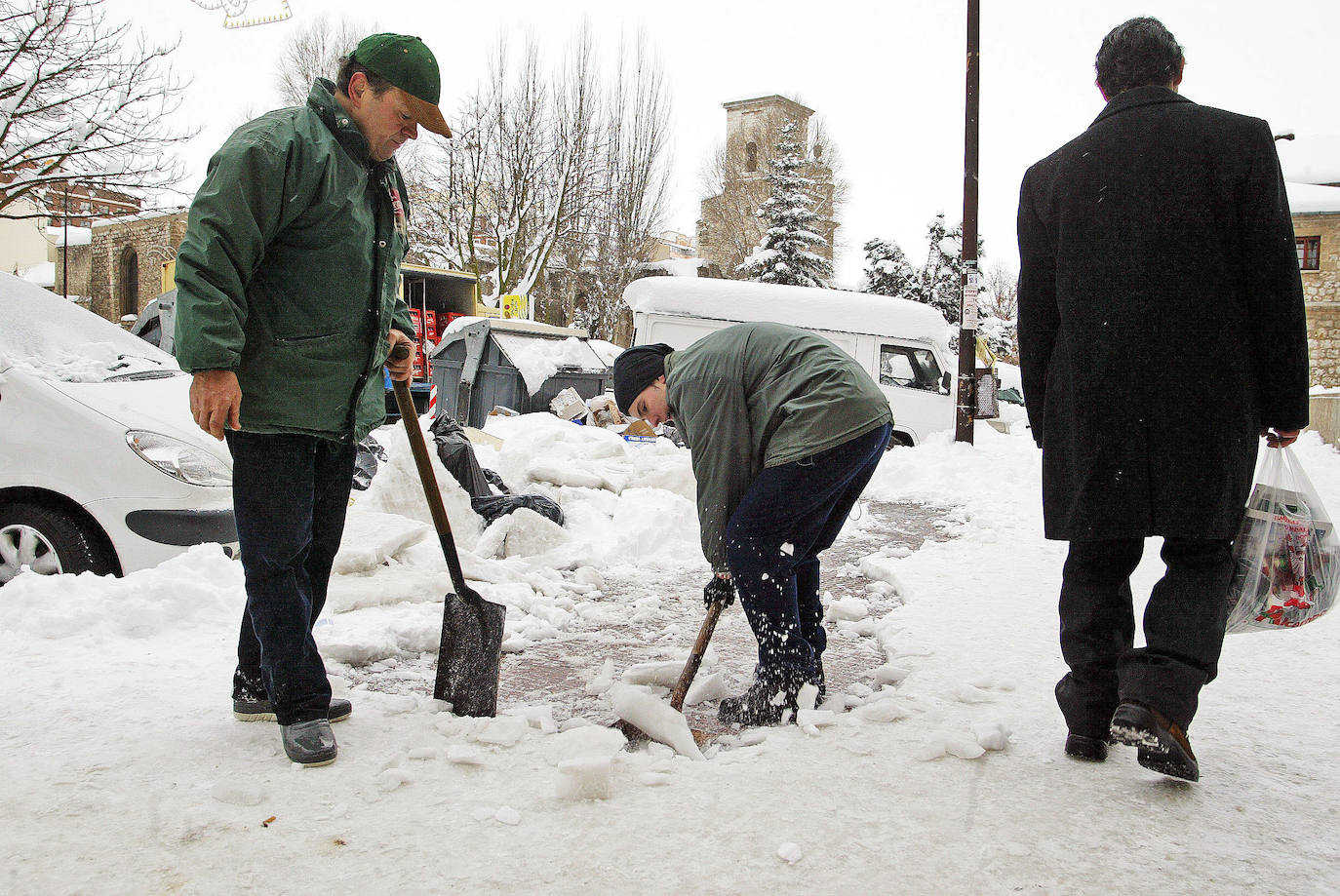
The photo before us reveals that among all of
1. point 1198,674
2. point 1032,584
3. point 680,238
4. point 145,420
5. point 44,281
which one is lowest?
point 1032,584

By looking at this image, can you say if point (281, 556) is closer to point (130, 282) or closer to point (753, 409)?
point (753, 409)

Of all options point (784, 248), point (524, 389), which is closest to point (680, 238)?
point (784, 248)

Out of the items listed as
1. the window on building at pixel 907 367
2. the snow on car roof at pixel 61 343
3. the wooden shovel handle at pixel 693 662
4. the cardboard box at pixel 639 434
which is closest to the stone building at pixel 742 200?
the window on building at pixel 907 367

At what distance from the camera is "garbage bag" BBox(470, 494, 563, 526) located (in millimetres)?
5831

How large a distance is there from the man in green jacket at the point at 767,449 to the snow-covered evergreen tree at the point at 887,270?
34.6 m

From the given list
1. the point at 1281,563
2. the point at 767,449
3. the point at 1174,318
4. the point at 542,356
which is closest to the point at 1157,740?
the point at 1281,563

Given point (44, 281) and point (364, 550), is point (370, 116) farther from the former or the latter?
point (44, 281)

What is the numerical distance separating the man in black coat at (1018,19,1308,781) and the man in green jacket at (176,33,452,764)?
1.76 m

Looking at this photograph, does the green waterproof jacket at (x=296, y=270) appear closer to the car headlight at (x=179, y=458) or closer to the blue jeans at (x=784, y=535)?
the blue jeans at (x=784, y=535)

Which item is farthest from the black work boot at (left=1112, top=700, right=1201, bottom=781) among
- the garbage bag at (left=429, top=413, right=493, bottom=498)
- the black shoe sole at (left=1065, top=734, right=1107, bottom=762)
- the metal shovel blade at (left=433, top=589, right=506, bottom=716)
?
the garbage bag at (left=429, top=413, right=493, bottom=498)

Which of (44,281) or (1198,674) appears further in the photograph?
(44,281)

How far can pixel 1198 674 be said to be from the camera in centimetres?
207

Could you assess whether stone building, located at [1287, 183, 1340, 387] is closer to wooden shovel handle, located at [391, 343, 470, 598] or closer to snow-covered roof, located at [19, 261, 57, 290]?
Result: wooden shovel handle, located at [391, 343, 470, 598]

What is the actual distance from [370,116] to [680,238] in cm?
7813
